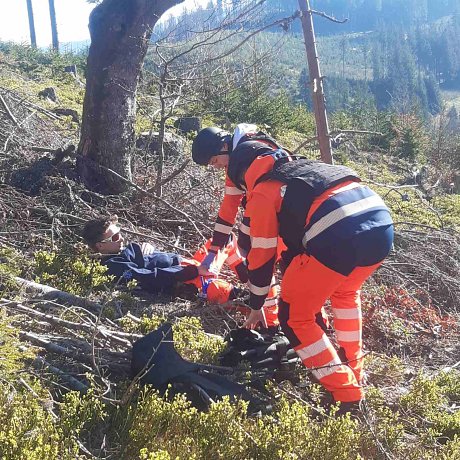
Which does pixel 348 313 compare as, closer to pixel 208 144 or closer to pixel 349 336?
pixel 349 336

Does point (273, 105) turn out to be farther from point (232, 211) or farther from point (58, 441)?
point (58, 441)

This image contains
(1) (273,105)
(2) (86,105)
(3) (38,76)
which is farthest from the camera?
(3) (38,76)

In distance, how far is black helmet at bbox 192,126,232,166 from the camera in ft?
12.0

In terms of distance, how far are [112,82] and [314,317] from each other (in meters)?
4.08

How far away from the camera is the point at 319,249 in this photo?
276 centimetres

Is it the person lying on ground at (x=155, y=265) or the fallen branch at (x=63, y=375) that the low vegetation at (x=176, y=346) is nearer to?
the fallen branch at (x=63, y=375)

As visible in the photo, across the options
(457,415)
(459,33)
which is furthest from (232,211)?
(459,33)

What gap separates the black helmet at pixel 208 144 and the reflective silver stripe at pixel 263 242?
926 millimetres

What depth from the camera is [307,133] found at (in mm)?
17109

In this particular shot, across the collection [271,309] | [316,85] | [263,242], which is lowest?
[271,309]

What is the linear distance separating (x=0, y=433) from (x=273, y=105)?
543 inches

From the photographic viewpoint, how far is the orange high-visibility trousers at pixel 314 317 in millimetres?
2818

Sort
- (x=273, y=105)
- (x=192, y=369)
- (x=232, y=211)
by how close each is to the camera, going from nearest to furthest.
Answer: (x=192, y=369)
(x=232, y=211)
(x=273, y=105)

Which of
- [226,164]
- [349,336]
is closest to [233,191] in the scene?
[226,164]
